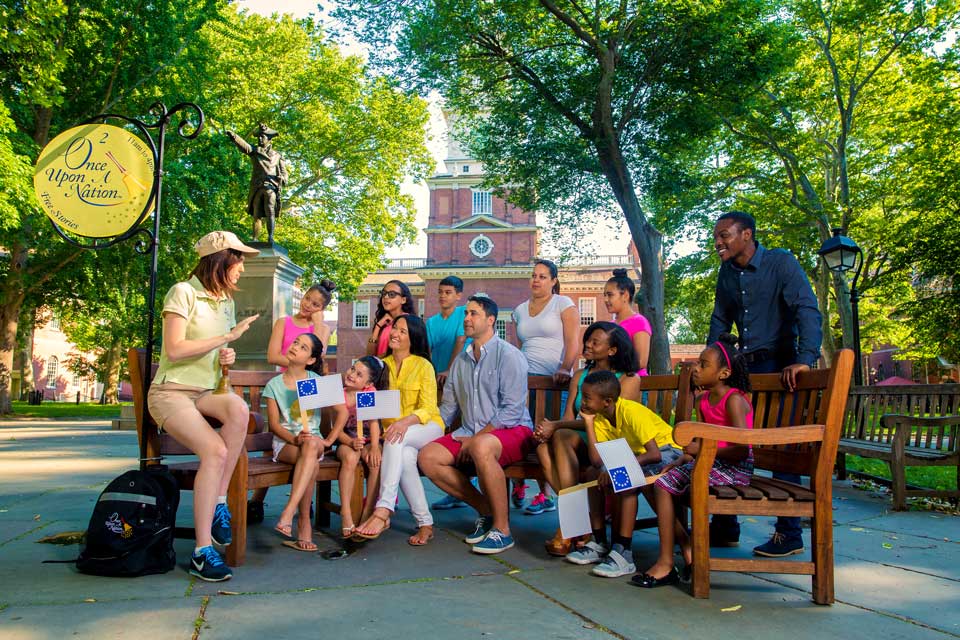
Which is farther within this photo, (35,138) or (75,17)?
(35,138)

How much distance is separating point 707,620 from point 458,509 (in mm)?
3295

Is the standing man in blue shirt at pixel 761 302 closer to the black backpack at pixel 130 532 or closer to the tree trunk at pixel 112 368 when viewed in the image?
the black backpack at pixel 130 532

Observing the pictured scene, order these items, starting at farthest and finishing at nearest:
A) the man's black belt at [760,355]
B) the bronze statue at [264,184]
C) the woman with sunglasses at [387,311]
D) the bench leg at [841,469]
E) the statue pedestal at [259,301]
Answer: the bronze statue at [264,184], the statue pedestal at [259,301], the bench leg at [841,469], the woman with sunglasses at [387,311], the man's black belt at [760,355]

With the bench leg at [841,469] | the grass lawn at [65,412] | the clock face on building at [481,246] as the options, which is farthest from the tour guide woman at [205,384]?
the clock face on building at [481,246]

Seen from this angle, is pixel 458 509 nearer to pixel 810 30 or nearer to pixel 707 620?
pixel 707 620

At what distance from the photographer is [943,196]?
66.9 feet

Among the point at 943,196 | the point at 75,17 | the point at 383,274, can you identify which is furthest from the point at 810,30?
the point at 383,274

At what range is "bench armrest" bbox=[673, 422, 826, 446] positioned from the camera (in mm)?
3400

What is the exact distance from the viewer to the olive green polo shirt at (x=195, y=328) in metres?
4.01

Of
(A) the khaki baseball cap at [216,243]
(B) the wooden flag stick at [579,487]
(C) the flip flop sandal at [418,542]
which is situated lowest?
(C) the flip flop sandal at [418,542]

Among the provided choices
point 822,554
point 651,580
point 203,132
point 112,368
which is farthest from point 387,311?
point 112,368

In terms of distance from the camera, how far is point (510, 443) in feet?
15.1

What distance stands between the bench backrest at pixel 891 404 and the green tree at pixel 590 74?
293 inches

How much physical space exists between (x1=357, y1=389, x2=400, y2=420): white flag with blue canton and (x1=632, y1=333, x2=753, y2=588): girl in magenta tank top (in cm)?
175
